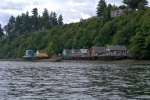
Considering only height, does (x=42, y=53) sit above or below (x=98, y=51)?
above

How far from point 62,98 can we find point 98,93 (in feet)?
11.5

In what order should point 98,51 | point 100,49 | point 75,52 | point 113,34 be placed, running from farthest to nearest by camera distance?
point 75,52
point 113,34
point 100,49
point 98,51

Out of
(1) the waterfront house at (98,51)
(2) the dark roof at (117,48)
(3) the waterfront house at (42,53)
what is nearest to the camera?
(2) the dark roof at (117,48)

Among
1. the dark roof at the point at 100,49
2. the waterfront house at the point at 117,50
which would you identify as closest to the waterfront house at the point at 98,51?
the dark roof at the point at 100,49

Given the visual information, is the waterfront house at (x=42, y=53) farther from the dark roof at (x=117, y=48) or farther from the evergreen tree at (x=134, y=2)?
the dark roof at (x=117, y=48)

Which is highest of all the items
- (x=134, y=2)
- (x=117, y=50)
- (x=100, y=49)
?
(x=134, y=2)

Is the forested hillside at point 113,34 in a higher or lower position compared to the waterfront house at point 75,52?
higher

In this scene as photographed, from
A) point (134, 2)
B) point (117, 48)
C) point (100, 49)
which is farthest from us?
point (134, 2)

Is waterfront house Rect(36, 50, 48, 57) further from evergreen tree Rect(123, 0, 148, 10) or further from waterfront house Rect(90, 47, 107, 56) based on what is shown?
evergreen tree Rect(123, 0, 148, 10)

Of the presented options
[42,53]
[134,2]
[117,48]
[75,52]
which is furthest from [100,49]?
[42,53]

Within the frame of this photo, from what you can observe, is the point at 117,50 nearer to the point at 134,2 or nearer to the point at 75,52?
the point at 75,52

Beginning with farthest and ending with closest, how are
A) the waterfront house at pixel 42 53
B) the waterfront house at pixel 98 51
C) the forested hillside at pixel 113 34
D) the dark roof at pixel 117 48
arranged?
1. the waterfront house at pixel 42 53
2. the waterfront house at pixel 98 51
3. the dark roof at pixel 117 48
4. the forested hillside at pixel 113 34

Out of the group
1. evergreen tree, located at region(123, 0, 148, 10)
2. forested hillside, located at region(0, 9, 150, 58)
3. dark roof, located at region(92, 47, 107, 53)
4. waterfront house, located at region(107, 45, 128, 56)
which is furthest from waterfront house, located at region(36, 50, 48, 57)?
waterfront house, located at region(107, 45, 128, 56)

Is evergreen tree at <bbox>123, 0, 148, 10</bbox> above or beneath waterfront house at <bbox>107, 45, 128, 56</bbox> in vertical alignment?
above
